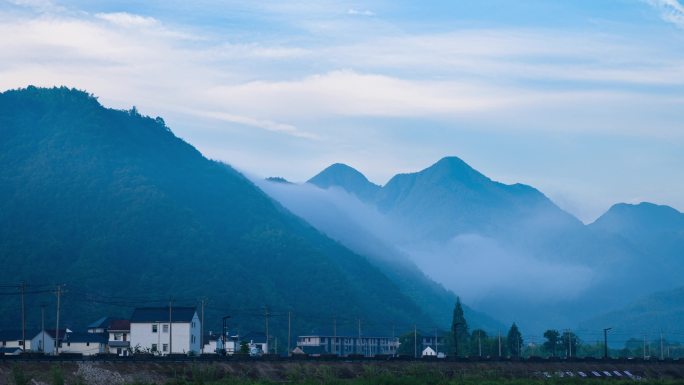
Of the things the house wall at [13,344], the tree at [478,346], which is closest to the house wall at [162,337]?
the house wall at [13,344]

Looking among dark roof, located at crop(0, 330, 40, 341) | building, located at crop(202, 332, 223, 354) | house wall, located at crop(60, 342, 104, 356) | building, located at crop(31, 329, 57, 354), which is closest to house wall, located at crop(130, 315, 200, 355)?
house wall, located at crop(60, 342, 104, 356)

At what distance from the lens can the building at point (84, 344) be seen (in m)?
138

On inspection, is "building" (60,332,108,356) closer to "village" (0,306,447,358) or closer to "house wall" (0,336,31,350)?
"village" (0,306,447,358)

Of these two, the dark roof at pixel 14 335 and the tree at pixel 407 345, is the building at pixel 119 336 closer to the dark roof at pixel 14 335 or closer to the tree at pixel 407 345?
the dark roof at pixel 14 335

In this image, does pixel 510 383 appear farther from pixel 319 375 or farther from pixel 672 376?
pixel 672 376

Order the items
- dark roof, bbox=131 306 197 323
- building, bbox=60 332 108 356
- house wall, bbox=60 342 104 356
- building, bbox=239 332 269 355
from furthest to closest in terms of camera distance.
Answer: building, bbox=239 332 269 355, building, bbox=60 332 108 356, house wall, bbox=60 342 104 356, dark roof, bbox=131 306 197 323

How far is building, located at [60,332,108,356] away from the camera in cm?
13762

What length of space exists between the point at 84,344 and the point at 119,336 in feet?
14.1

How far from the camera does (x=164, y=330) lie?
423 ft

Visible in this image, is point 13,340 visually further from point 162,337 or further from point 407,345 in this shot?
point 407,345

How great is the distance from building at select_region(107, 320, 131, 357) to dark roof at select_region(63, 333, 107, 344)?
85 centimetres

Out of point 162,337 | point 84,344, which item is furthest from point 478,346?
point 84,344

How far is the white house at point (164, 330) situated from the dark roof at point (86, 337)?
11522 mm

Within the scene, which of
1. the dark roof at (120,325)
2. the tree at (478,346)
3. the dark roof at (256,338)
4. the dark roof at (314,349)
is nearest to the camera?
the dark roof at (120,325)
